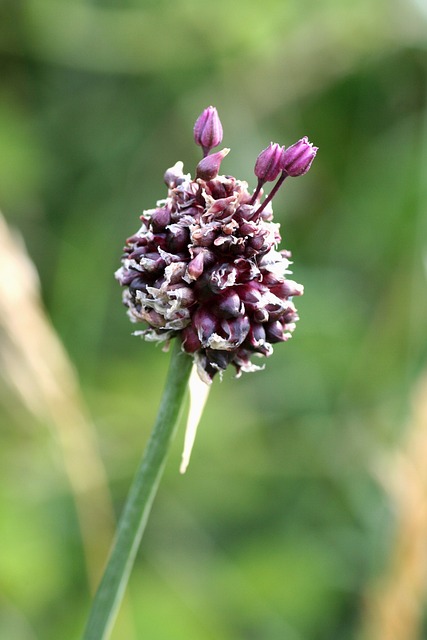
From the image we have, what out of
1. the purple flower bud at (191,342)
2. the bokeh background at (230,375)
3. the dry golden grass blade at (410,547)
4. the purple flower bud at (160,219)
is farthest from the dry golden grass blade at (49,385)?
the purple flower bud at (191,342)

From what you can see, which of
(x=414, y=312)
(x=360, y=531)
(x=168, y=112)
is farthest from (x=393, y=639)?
(x=168, y=112)

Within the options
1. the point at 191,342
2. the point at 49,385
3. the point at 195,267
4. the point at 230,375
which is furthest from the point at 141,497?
the point at 230,375

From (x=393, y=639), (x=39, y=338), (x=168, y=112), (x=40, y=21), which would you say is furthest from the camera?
(x=168, y=112)

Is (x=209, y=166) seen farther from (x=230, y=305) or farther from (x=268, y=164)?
(x=230, y=305)

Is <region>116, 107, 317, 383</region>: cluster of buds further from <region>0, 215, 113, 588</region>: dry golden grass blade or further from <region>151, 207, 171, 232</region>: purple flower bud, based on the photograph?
<region>0, 215, 113, 588</region>: dry golden grass blade

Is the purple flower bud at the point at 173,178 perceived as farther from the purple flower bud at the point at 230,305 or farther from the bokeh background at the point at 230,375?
the bokeh background at the point at 230,375

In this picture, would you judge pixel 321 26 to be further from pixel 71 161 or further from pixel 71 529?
pixel 71 529

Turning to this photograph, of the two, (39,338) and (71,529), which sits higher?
(39,338)
